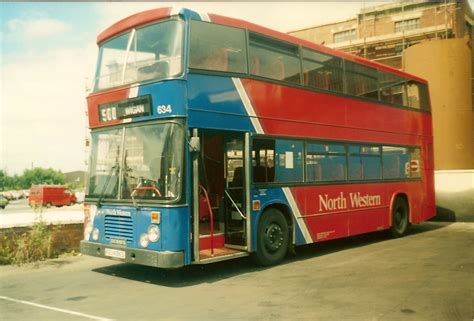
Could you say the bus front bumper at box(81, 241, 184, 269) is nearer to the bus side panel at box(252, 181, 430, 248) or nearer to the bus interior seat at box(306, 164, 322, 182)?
the bus side panel at box(252, 181, 430, 248)

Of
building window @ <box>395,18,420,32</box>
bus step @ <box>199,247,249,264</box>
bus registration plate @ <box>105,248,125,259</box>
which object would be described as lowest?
bus step @ <box>199,247,249,264</box>

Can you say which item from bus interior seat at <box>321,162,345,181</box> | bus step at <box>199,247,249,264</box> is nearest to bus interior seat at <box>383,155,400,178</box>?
bus interior seat at <box>321,162,345,181</box>

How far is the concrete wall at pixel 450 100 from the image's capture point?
2188 cm

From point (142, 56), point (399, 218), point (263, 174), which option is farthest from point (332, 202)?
point (142, 56)

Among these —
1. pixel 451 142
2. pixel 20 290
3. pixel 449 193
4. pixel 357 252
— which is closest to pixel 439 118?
pixel 451 142

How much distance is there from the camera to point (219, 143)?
33.0 ft

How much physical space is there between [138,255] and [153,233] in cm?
43

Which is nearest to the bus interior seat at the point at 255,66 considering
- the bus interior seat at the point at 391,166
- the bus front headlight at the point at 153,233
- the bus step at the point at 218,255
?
the bus step at the point at 218,255

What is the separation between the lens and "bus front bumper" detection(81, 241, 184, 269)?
7.19 m

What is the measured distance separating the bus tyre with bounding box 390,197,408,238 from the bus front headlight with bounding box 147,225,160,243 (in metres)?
7.68

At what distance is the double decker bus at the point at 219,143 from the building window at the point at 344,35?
25199 millimetres

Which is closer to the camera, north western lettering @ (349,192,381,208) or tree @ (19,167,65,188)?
north western lettering @ (349,192,381,208)

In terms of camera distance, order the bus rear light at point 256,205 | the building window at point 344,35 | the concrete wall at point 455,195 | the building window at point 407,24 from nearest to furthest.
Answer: the bus rear light at point 256,205
the concrete wall at point 455,195
the building window at point 407,24
the building window at point 344,35

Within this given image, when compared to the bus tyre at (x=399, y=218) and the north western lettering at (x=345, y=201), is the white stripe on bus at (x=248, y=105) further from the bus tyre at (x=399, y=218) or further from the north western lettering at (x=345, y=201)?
the bus tyre at (x=399, y=218)
